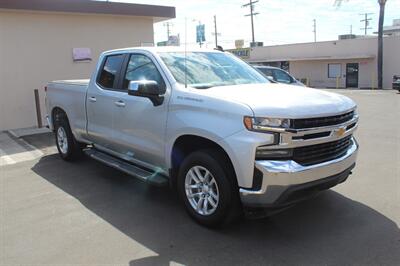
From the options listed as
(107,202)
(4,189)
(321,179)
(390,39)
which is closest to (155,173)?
(107,202)

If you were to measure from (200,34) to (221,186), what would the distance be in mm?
2733

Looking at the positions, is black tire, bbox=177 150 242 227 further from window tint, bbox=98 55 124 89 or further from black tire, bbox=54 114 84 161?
black tire, bbox=54 114 84 161

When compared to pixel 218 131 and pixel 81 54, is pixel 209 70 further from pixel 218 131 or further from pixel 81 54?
pixel 81 54

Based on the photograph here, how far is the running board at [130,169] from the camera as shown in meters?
4.87

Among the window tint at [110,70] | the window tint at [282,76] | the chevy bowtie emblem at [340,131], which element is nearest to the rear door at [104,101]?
the window tint at [110,70]

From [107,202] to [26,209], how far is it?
38.8 inches

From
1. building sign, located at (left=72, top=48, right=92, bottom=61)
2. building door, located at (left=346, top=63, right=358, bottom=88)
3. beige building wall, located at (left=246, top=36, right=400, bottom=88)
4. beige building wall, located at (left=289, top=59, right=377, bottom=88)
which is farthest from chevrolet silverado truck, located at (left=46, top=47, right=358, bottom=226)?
building door, located at (left=346, top=63, right=358, bottom=88)

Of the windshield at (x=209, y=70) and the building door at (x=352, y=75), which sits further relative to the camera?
the building door at (x=352, y=75)

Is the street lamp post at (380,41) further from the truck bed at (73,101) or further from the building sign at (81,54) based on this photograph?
the truck bed at (73,101)

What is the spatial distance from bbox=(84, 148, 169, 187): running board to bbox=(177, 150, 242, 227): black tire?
0.64 m

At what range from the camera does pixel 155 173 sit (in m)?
5.10

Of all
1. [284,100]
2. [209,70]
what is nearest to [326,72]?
[209,70]

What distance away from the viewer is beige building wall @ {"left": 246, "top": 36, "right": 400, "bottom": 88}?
34469 mm

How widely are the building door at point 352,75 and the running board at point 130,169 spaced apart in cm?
3439
